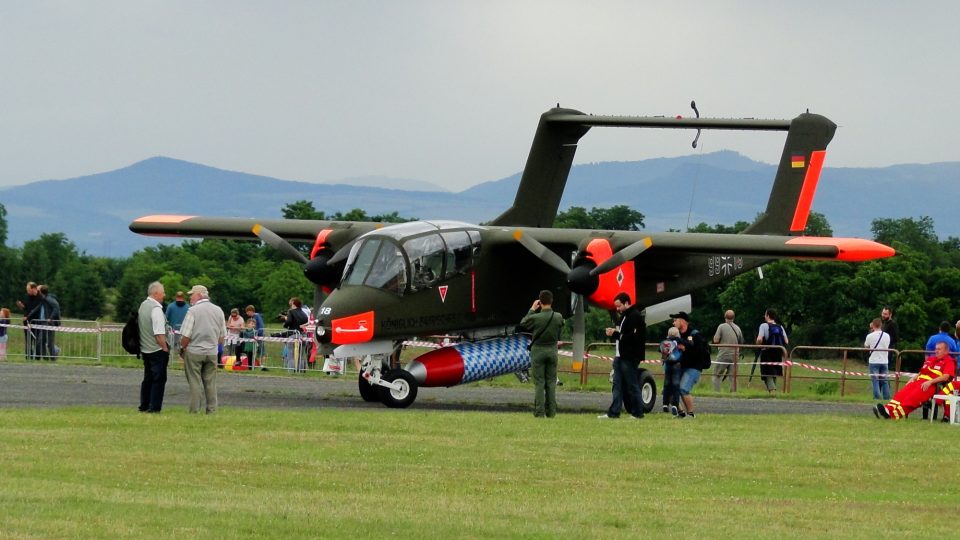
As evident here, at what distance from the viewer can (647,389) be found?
25.9 metres

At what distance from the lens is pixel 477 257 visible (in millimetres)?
27969

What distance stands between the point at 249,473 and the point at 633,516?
14.2 feet

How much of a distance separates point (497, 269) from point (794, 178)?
8.30m

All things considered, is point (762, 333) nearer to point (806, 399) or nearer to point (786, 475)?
point (806, 399)

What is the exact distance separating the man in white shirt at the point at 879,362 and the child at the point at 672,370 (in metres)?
8.38

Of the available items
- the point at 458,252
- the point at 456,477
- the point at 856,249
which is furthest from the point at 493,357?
the point at 456,477

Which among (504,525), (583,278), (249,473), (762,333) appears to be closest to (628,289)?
(583,278)

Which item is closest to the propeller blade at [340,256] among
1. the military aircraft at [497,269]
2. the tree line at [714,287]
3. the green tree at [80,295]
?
the military aircraft at [497,269]

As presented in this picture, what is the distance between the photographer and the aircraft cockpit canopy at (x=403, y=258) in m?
26.2

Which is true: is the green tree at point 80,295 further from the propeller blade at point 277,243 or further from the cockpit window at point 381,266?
the cockpit window at point 381,266

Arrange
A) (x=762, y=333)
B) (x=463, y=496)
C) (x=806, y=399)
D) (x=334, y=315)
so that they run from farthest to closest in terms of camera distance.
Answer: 1. (x=762, y=333)
2. (x=806, y=399)
3. (x=334, y=315)
4. (x=463, y=496)

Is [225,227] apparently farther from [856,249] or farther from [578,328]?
[856,249]

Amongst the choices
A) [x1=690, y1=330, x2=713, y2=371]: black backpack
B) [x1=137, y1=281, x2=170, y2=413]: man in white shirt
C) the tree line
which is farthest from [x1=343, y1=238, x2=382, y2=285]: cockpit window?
the tree line

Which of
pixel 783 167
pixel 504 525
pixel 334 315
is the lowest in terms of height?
pixel 504 525
